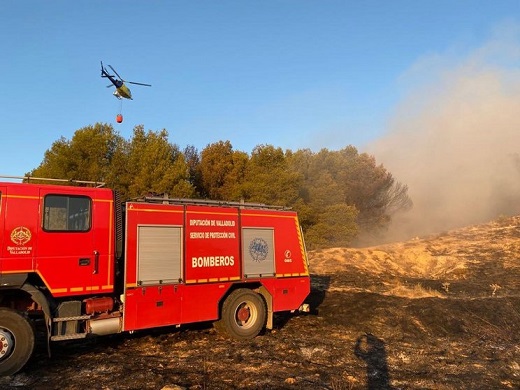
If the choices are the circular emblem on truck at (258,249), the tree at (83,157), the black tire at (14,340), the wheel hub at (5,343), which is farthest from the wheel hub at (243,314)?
the tree at (83,157)

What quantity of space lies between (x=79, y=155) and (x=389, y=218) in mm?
31827

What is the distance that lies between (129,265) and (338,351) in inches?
186

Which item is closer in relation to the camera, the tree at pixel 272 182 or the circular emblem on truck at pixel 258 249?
the circular emblem on truck at pixel 258 249

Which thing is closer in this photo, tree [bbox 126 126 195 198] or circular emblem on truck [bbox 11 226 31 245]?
circular emblem on truck [bbox 11 226 31 245]

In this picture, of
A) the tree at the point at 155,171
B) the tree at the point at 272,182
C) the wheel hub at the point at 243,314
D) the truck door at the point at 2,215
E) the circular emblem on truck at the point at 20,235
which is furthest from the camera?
the tree at the point at 272,182

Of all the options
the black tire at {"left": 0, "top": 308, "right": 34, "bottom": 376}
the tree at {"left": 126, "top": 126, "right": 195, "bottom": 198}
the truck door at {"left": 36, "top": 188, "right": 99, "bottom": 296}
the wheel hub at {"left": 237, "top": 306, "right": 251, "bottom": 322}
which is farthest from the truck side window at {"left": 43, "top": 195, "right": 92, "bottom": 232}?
the tree at {"left": 126, "top": 126, "right": 195, "bottom": 198}

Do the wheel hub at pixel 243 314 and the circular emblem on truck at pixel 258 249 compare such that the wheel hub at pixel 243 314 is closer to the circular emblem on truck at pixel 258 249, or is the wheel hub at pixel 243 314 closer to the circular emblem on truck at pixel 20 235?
the circular emblem on truck at pixel 258 249

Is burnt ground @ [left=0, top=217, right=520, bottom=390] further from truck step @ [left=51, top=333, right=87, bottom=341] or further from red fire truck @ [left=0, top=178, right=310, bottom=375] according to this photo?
red fire truck @ [left=0, top=178, right=310, bottom=375]

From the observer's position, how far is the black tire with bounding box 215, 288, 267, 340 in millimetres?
9680

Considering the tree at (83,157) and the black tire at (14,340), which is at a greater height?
the tree at (83,157)

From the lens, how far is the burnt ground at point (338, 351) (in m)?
7.06

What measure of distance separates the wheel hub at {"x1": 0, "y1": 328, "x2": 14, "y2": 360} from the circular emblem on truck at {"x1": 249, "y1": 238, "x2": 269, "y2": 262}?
17.1 ft

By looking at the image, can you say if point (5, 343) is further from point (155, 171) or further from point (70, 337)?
point (155, 171)

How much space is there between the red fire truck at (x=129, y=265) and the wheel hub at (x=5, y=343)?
0.6 inches
